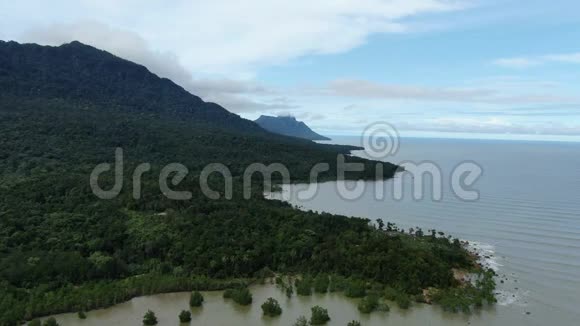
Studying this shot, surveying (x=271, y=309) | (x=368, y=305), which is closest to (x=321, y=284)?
(x=368, y=305)

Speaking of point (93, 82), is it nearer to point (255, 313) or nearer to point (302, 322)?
point (255, 313)

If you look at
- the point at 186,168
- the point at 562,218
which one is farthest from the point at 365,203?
the point at 186,168

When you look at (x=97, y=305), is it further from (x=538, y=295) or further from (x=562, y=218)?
(x=562, y=218)

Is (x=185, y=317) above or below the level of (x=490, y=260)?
below

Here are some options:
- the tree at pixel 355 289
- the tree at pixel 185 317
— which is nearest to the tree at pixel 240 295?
the tree at pixel 185 317

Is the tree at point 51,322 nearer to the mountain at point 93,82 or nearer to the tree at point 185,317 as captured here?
the tree at point 185,317
